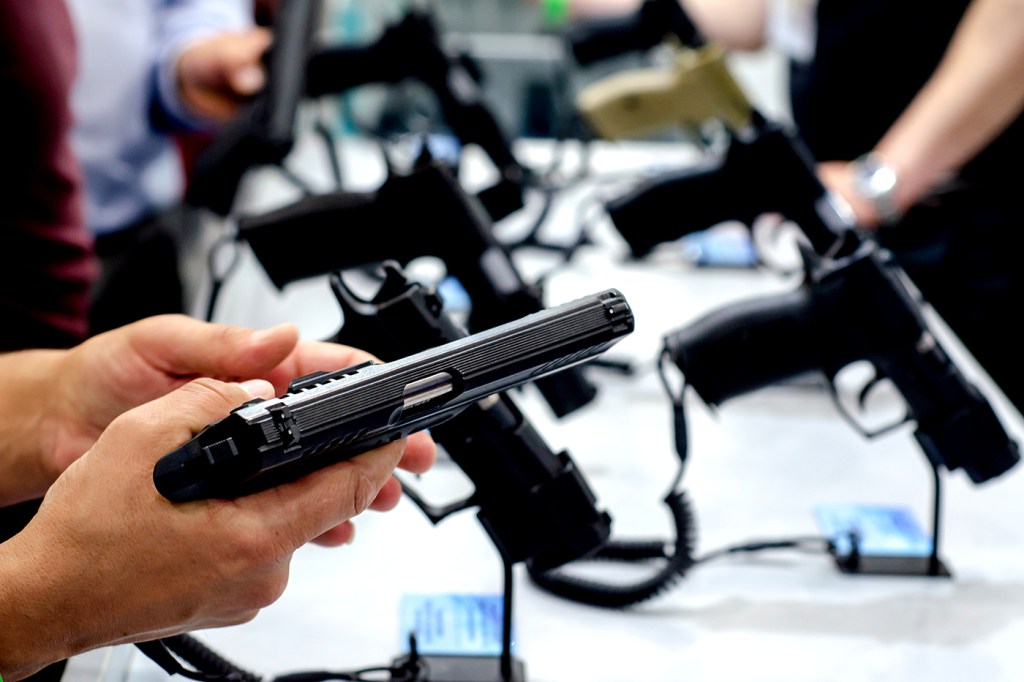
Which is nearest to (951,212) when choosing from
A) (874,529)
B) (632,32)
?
(632,32)

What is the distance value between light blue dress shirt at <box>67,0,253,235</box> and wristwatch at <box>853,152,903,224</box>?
0.97 metres

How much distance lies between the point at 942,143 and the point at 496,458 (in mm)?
942

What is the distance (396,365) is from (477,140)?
969mm

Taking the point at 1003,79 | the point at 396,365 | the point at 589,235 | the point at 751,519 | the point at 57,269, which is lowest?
the point at 589,235

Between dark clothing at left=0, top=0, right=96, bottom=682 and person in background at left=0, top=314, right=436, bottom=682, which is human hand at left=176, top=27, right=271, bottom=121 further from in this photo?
person in background at left=0, top=314, right=436, bottom=682

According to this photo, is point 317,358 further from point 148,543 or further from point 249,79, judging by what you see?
point 249,79

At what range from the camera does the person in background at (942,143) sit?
1261mm

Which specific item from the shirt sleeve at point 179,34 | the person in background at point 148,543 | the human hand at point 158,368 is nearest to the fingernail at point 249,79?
the shirt sleeve at point 179,34

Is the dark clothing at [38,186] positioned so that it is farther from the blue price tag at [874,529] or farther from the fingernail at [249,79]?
the blue price tag at [874,529]

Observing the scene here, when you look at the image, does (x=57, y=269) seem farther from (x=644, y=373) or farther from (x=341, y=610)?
(x=644, y=373)

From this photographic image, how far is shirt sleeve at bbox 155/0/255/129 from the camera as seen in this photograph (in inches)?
56.0

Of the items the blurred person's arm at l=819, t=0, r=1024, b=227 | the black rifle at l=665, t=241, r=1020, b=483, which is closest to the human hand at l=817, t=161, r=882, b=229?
the blurred person's arm at l=819, t=0, r=1024, b=227

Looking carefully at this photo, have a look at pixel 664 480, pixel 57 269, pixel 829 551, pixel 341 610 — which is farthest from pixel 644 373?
pixel 57 269

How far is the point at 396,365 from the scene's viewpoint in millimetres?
415
